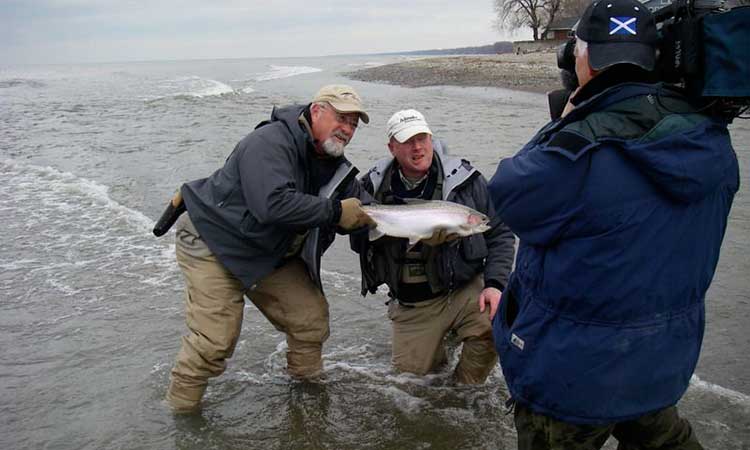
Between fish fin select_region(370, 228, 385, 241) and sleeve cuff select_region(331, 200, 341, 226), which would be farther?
fish fin select_region(370, 228, 385, 241)

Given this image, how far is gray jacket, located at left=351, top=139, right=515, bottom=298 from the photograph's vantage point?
497 cm

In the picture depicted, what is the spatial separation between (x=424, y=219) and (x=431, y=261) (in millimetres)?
557

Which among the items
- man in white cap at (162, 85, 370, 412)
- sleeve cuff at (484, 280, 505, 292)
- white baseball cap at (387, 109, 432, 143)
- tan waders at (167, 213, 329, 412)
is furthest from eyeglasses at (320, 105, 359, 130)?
sleeve cuff at (484, 280, 505, 292)

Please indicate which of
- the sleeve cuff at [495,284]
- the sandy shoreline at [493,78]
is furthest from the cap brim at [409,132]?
the sandy shoreline at [493,78]

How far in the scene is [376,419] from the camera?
4.86m

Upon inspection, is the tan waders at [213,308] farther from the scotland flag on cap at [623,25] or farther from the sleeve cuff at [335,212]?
the scotland flag on cap at [623,25]

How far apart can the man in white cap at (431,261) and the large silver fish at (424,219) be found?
0.14m

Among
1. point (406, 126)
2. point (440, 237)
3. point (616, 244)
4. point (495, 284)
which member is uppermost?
point (406, 126)

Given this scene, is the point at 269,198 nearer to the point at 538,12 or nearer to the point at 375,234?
the point at 375,234

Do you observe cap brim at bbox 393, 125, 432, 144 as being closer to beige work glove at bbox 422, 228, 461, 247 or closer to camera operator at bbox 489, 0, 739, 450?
beige work glove at bbox 422, 228, 461, 247

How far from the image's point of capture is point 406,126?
15.9 ft

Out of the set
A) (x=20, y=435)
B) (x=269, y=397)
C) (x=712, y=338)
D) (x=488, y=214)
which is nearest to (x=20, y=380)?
(x=20, y=435)

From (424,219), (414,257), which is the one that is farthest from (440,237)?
(414,257)

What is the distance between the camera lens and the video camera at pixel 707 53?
2.40m
